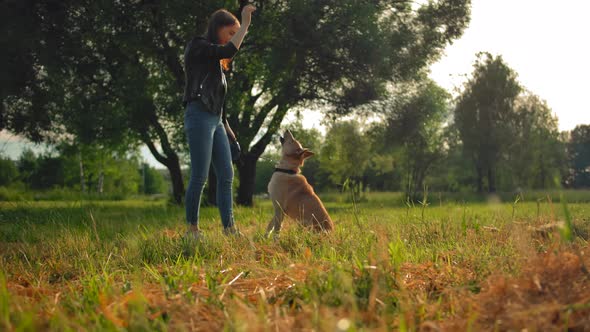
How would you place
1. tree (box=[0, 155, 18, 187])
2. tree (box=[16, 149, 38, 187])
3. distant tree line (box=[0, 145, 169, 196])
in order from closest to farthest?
1. tree (box=[0, 155, 18, 187])
2. distant tree line (box=[0, 145, 169, 196])
3. tree (box=[16, 149, 38, 187])

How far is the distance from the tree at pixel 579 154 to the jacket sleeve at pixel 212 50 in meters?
52.7

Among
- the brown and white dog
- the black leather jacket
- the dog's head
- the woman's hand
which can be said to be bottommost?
the brown and white dog

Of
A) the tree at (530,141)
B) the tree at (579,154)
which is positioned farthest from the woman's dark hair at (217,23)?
the tree at (579,154)

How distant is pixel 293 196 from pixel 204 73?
168 centimetres

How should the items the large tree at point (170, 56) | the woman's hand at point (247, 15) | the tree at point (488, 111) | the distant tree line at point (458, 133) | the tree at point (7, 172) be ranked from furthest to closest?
the tree at point (7, 172) → the tree at point (488, 111) → the distant tree line at point (458, 133) → the large tree at point (170, 56) → the woman's hand at point (247, 15)

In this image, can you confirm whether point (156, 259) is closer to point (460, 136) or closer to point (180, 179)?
point (180, 179)

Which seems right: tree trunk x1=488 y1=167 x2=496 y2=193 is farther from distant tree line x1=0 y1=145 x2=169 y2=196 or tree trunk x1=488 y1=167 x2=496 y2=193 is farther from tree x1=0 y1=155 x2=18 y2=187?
tree x1=0 y1=155 x2=18 y2=187

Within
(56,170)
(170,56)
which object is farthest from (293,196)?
(56,170)

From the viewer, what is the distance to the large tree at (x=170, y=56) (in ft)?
40.7

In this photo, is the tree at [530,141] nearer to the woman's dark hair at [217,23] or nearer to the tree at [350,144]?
the tree at [350,144]

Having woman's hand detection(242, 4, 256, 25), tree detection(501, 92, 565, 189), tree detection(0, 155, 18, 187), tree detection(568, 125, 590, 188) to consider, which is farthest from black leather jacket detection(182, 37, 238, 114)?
tree detection(568, 125, 590, 188)

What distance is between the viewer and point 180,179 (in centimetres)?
2125

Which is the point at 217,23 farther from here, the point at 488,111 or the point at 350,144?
the point at 488,111

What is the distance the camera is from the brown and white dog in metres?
4.79
